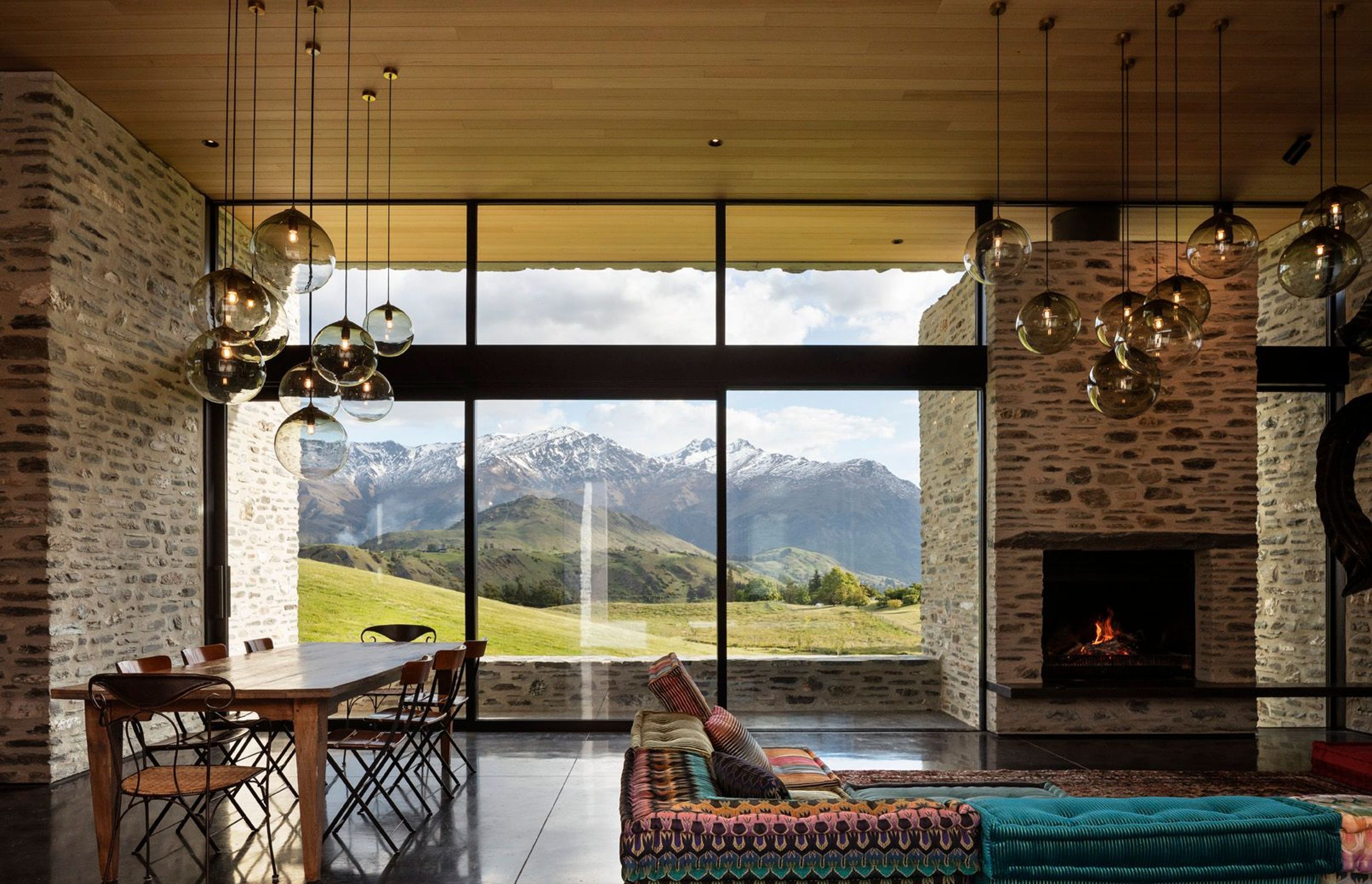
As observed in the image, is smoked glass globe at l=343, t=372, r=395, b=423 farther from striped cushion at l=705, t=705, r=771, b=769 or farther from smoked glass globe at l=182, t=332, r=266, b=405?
striped cushion at l=705, t=705, r=771, b=769

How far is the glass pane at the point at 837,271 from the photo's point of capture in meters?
8.37

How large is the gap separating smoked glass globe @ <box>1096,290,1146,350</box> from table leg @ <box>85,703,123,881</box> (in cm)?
487

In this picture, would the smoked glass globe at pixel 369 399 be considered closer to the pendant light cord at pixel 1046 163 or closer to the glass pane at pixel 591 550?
the glass pane at pixel 591 550

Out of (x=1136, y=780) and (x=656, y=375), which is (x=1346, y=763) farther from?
(x=656, y=375)

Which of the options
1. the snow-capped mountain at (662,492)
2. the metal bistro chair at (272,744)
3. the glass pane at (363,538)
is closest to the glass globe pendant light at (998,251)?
the snow-capped mountain at (662,492)

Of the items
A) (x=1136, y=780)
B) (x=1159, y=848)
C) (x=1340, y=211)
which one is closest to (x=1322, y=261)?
(x=1340, y=211)

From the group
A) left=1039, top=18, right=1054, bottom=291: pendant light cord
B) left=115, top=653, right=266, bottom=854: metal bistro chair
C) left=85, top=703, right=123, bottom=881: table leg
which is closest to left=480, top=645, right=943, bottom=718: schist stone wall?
left=115, top=653, right=266, bottom=854: metal bistro chair

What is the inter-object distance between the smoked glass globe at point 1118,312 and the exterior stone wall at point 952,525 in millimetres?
3439

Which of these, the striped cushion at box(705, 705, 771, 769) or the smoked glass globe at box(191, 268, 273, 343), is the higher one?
the smoked glass globe at box(191, 268, 273, 343)

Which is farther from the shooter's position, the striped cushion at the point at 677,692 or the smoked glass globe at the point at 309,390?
the smoked glass globe at the point at 309,390

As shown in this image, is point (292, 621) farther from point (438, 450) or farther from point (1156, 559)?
point (1156, 559)

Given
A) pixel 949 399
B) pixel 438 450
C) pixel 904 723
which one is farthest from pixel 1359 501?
pixel 438 450

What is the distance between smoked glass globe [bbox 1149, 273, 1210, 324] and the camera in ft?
15.9

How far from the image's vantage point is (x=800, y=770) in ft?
15.7
